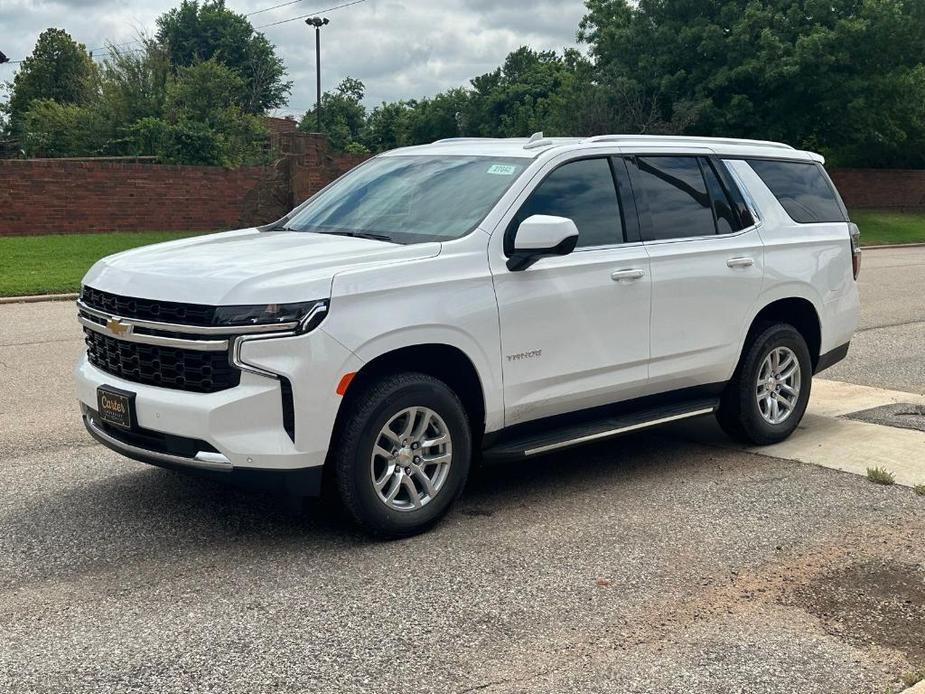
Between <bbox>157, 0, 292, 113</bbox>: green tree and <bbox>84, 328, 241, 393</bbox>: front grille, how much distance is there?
69053 mm

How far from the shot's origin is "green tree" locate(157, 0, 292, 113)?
7319cm

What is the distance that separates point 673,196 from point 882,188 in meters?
37.3

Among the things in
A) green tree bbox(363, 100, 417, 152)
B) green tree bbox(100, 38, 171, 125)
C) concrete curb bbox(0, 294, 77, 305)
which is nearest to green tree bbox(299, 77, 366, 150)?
green tree bbox(363, 100, 417, 152)

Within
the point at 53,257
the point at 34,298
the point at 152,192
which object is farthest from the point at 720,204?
the point at 152,192

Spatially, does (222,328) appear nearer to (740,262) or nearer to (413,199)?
(413,199)

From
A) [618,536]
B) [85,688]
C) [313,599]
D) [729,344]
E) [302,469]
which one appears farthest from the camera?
[729,344]

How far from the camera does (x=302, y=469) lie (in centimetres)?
459

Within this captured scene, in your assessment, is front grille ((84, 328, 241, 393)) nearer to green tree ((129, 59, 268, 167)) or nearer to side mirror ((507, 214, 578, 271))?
side mirror ((507, 214, 578, 271))

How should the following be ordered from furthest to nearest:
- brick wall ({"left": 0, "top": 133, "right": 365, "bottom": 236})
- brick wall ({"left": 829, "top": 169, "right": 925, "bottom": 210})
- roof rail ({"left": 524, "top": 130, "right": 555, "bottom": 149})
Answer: brick wall ({"left": 829, "top": 169, "right": 925, "bottom": 210}), brick wall ({"left": 0, "top": 133, "right": 365, "bottom": 236}), roof rail ({"left": 524, "top": 130, "right": 555, "bottom": 149})

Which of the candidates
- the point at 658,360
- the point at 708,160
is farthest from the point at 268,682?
the point at 708,160

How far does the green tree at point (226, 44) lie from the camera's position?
73188mm

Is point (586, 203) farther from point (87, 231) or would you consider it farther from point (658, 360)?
point (87, 231)

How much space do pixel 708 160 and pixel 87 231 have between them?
Answer: 19595 mm

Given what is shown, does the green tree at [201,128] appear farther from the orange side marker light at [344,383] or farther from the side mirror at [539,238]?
the orange side marker light at [344,383]
